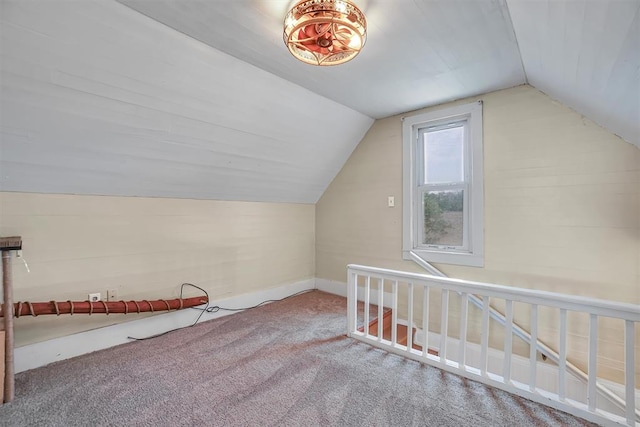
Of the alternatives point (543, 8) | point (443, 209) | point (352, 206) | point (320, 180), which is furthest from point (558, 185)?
point (320, 180)

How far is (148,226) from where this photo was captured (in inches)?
101

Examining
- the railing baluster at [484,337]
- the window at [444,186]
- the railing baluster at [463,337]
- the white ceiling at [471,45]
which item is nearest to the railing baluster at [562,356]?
the railing baluster at [484,337]

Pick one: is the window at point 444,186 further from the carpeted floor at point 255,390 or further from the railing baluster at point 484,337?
the carpeted floor at point 255,390

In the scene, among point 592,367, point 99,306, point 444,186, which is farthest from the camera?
point 444,186

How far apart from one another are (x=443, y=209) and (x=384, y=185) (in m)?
0.69

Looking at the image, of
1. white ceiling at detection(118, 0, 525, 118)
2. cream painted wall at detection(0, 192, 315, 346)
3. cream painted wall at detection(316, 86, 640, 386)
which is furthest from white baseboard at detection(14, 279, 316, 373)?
cream painted wall at detection(316, 86, 640, 386)

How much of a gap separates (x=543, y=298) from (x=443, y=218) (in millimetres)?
1348

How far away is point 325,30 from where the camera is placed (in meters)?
1.56

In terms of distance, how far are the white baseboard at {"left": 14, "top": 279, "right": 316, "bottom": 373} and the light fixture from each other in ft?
Result: 8.07

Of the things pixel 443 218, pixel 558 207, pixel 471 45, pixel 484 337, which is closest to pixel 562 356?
pixel 484 337

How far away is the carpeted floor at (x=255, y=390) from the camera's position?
1.56 m

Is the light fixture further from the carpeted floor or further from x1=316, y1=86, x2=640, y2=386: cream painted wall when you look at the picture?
the carpeted floor

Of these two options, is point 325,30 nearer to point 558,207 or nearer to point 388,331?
point 558,207

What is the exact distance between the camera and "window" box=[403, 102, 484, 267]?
2.71 metres
